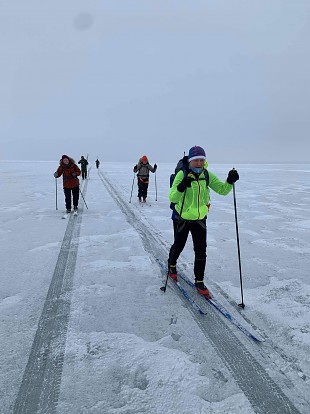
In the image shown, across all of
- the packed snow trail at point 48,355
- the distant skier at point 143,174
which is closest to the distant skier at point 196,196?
the packed snow trail at point 48,355

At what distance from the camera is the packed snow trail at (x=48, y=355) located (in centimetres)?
215

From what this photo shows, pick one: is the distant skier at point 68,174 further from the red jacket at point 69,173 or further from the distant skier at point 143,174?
the distant skier at point 143,174

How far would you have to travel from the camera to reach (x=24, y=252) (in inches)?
214

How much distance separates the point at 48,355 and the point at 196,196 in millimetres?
2528

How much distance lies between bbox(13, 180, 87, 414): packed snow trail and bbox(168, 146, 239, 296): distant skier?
1.82 metres

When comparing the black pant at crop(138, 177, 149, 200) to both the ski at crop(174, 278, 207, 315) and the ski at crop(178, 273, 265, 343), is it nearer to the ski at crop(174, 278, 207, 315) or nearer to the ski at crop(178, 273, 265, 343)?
the ski at crop(174, 278, 207, 315)

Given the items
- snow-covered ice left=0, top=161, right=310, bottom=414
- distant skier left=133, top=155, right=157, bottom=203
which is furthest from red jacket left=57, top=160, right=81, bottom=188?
distant skier left=133, top=155, right=157, bottom=203

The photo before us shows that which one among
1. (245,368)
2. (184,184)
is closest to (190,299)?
(245,368)

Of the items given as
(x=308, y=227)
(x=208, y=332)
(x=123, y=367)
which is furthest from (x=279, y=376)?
(x=308, y=227)

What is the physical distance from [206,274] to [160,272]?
0.76m

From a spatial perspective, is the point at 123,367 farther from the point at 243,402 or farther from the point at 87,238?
the point at 87,238

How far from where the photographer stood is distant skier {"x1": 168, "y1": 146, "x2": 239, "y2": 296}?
12.0 feet

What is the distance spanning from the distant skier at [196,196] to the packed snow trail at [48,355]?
182 cm

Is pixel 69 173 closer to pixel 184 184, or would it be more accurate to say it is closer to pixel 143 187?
pixel 143 187
